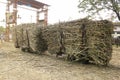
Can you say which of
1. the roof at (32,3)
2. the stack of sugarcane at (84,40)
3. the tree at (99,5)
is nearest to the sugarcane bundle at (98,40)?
the stack of sugarcane at (84,40)

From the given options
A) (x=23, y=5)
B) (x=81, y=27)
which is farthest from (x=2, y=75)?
(x=23, y=5)

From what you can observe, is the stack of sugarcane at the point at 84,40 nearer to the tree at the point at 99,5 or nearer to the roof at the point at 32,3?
the tree at the point at 99,5

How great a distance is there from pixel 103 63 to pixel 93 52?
60cm

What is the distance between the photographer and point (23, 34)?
10125mm

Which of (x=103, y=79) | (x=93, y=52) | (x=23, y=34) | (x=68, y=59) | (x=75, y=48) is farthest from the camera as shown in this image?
(x=23, y=34)

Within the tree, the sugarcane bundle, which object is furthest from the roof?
the sugarcane bundle

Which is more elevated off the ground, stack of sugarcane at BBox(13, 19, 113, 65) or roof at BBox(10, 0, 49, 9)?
roof at BBox(10, 0, 49, 9)

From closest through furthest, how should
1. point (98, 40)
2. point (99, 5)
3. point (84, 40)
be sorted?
1. point (98, 40)
2. point (84, 40)
3. point (99, 5)

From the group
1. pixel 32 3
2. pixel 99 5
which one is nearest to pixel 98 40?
pixel 99 5

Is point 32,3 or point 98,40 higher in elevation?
point 32,3

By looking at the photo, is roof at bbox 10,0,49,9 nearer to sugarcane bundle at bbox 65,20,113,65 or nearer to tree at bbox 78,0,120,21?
Answer: tree at bbox 78,0,120,21

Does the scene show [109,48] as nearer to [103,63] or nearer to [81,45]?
[103,63]

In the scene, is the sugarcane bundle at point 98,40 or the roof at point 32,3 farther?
the roof at point 32,3

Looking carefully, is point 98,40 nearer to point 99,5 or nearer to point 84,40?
point 84,40
